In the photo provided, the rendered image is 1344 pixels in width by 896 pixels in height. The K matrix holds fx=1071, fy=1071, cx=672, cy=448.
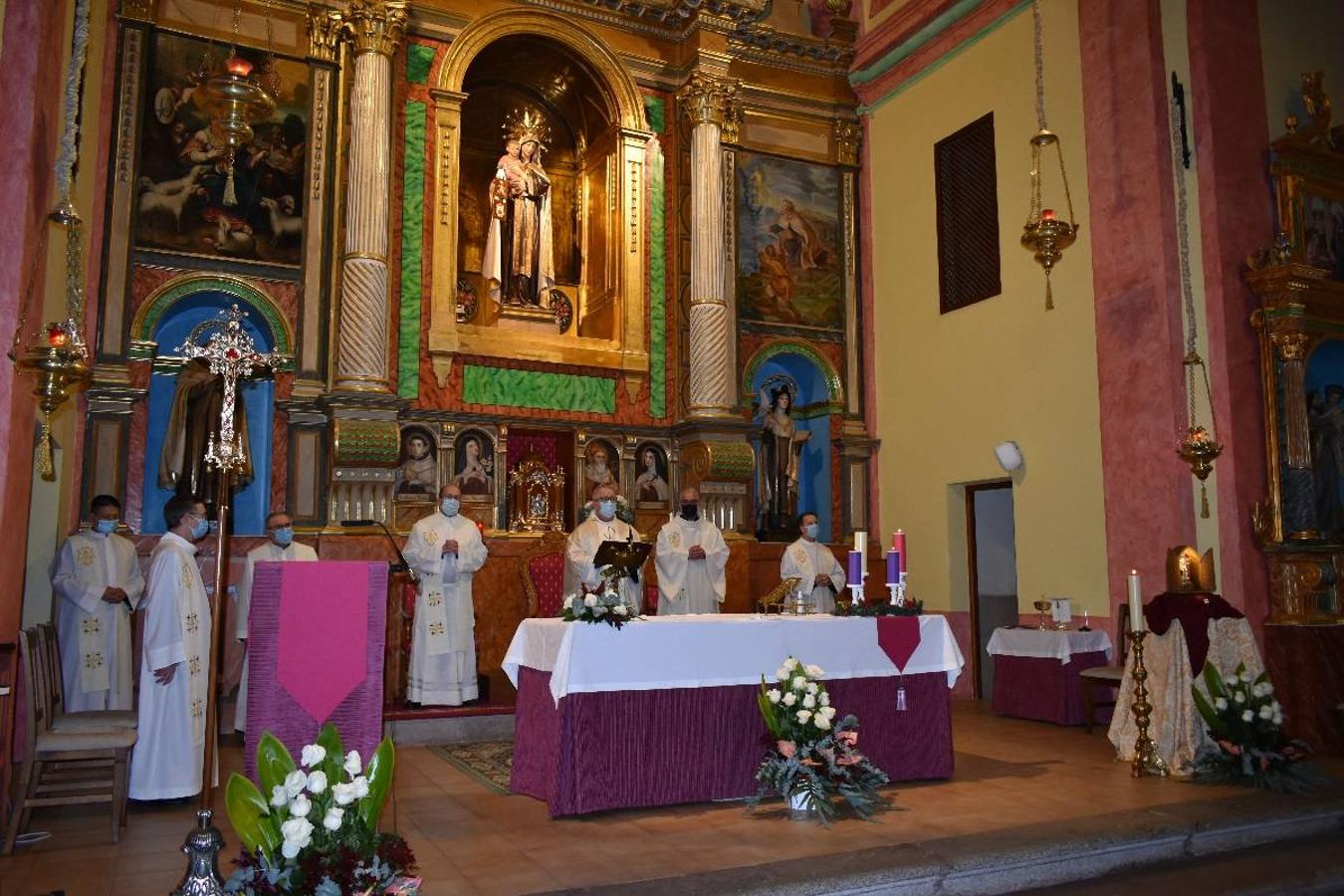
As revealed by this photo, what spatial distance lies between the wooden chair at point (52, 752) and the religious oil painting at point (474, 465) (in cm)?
525

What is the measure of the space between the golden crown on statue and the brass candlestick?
829cm

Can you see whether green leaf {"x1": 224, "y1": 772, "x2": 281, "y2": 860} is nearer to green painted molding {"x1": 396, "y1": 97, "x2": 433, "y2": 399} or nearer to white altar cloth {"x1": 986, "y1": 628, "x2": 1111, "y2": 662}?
white altar cloth {"x1": 986, "y1": 628, "x2": 1111, "y2": 662}

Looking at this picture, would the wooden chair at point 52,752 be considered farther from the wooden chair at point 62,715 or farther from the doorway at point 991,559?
the doorway at point 991,559

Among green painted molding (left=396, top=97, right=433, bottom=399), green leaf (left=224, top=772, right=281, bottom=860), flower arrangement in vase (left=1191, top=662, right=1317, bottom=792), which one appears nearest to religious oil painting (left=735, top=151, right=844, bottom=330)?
green painted molding (left=396, top=97, right=433, bottom=399)

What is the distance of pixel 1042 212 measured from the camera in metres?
8.02

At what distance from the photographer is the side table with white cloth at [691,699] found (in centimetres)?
568

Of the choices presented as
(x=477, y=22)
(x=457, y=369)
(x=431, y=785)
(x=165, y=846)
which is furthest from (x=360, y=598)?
(x=477, y=22)

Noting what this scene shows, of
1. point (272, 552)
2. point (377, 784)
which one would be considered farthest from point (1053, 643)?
point (377, 784)

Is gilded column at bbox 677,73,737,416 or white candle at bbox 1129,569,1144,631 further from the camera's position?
gilded column at bbox 677,73,737,416

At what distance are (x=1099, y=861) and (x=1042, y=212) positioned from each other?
15.8ft

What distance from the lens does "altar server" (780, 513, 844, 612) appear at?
10102mm

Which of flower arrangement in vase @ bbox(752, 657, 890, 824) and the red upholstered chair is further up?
the red upholstered chair

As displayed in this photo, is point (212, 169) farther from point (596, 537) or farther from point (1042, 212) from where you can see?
point (1042, 212)

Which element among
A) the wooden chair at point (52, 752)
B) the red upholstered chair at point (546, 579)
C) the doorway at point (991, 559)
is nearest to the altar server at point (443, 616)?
the red upholstered chair at point (546, 579)
